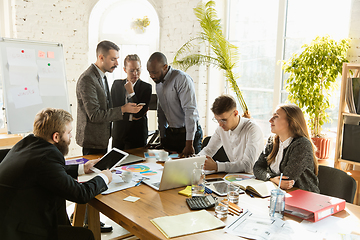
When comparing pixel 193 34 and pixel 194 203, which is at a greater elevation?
pixel 193 34

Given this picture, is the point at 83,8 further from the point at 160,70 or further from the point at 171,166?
the point at 171,166

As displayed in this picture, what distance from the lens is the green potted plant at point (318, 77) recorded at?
11.1ft

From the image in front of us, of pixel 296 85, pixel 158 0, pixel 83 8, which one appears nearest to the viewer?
pixel 296 85

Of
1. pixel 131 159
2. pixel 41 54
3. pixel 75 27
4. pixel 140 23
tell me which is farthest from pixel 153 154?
pixel 140 23

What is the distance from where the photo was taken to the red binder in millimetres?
1458

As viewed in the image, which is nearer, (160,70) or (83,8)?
(160,70)

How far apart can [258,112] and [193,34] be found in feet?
5.02

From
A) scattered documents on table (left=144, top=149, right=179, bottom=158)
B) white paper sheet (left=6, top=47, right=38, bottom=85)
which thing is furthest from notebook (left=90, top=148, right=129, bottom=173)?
white paper sheet (left=6, top=47, right=38, bottom=85)

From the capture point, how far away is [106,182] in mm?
1789

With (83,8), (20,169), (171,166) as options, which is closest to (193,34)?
(83,8)

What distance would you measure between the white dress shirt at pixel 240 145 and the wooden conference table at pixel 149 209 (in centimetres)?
45

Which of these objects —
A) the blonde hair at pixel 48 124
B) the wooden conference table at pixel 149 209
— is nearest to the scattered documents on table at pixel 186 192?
the wooden conference table at pixel 149 209

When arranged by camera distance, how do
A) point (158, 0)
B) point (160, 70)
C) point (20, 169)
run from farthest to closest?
point (158, 0) < point (160, 70) < point (20, 169)

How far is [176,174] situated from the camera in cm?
184
